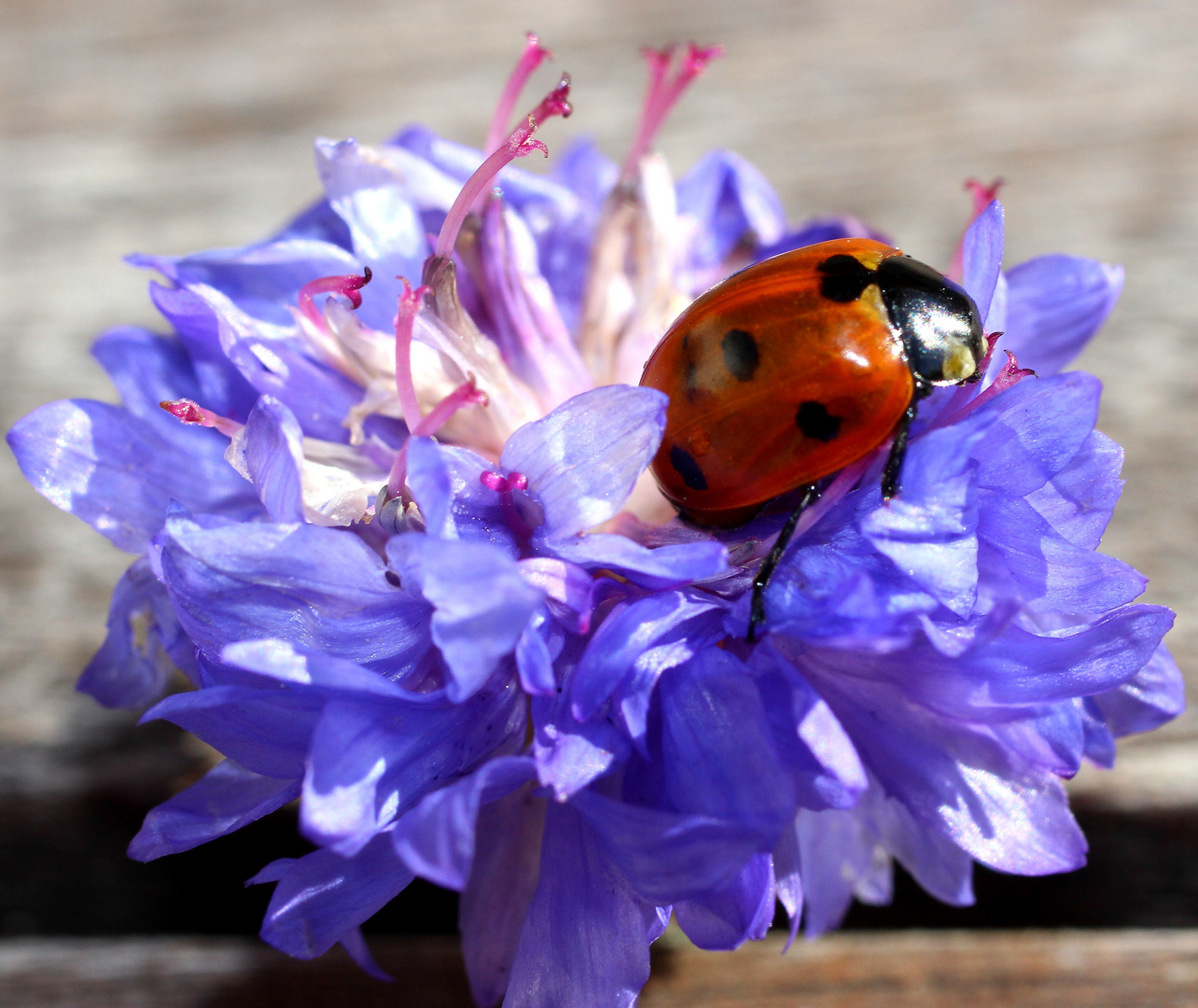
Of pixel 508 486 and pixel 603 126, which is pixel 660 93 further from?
pixel 603 126

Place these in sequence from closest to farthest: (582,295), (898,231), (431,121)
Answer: (582,295), (898,231), (431,121)

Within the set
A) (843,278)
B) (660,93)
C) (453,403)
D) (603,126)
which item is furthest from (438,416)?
(603,126)

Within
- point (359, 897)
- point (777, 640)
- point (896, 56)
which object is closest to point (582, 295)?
point (777, 640)

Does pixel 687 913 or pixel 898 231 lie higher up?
pixel 898 231

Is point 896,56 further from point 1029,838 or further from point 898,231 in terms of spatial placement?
point 1029,838

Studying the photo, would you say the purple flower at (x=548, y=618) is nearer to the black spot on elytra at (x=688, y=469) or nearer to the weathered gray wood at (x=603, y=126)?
the black spot on elytra at (x=688, y=469)

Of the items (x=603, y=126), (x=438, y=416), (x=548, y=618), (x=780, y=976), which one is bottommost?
(x=780, y=976)
